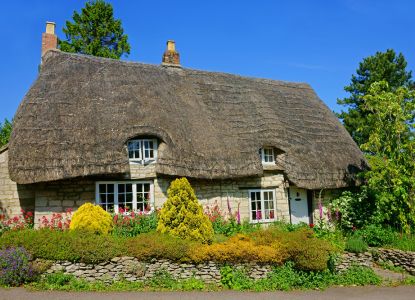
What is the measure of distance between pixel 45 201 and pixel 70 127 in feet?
8.65

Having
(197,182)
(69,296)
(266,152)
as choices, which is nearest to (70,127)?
(197,182)

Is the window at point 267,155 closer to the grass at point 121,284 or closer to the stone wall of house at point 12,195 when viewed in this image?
the grass at point 121,284

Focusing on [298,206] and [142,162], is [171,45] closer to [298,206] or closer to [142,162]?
[142,162]

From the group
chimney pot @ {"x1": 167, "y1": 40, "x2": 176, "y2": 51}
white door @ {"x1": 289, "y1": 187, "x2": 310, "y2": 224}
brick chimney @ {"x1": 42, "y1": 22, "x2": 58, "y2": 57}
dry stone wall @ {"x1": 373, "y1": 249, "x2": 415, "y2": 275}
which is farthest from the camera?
chimney pot @ {"x1": 167, "y1": 40, "x2": 176, "y2": 51}

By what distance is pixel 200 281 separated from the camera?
9.26 metres

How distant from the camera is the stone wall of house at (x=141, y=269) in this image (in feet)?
29.3

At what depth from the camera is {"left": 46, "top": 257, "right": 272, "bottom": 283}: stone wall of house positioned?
8.93 meters

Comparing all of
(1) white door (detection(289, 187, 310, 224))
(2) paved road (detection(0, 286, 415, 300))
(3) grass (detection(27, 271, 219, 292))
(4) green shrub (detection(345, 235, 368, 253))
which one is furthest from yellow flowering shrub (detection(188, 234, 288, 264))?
(1) white door (detection(289, 187, 310, 224))

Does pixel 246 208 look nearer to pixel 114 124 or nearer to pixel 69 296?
pixel 114 124

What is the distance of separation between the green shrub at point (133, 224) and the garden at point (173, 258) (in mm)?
264

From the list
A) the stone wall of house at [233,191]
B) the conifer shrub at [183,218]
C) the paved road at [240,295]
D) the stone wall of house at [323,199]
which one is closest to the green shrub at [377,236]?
the paved road at [240,295]

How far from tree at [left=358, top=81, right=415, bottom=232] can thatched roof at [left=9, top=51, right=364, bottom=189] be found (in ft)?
7.99

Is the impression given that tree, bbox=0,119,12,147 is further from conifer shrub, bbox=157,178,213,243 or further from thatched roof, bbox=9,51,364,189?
conifer shrub, bbox=157,178,213,243

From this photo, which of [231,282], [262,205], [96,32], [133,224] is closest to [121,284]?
[231,282]
